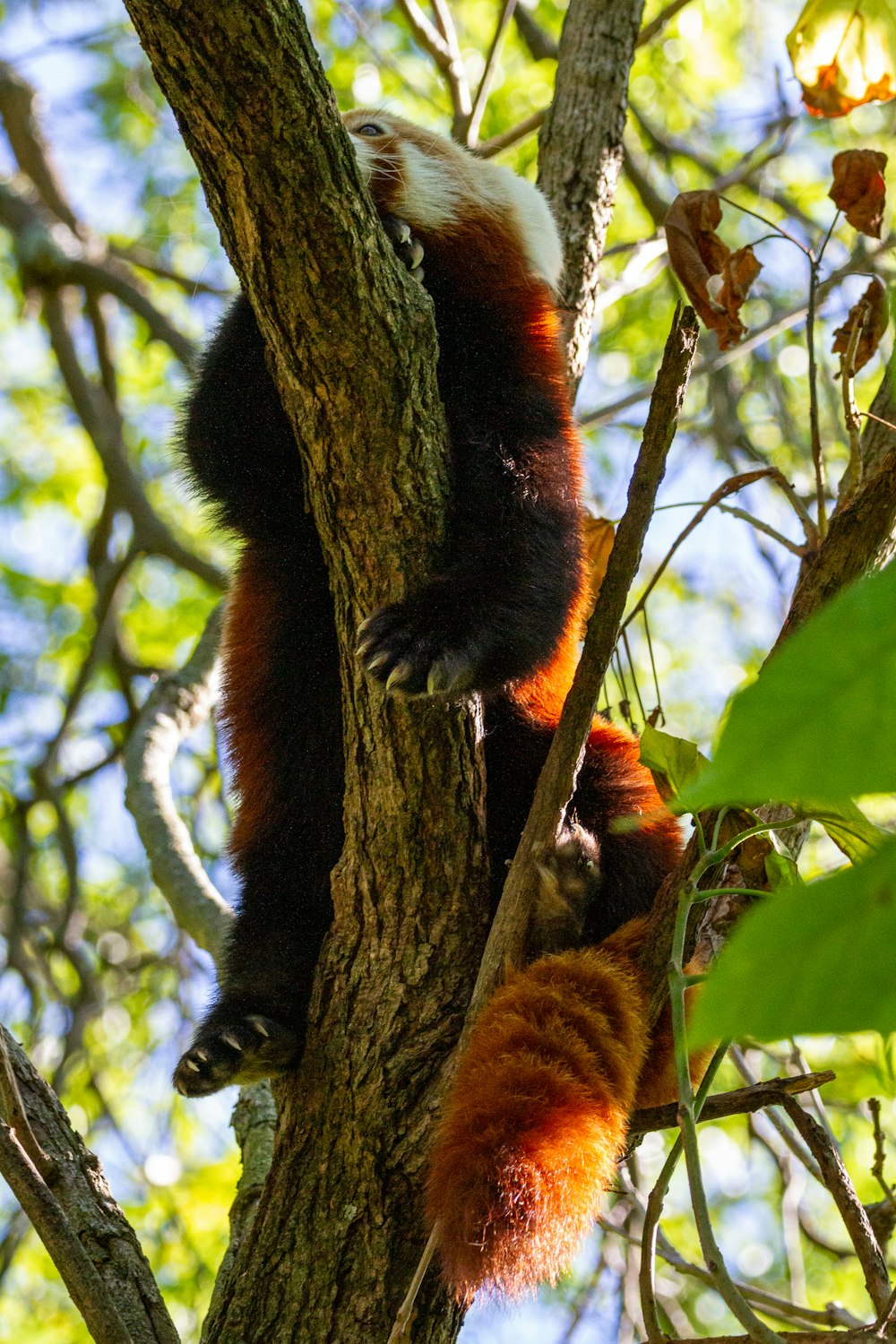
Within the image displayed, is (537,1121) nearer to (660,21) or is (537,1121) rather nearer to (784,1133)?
(784,1133)

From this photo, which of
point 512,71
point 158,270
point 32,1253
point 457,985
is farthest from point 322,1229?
point 512,71

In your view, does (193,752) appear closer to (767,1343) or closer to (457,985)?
(457,985)

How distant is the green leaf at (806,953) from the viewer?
0.59 m

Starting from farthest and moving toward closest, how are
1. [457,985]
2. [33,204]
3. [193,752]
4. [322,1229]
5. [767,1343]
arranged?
1. [33,204]
2. [193,752]
3. [457,985]
4. [322,1229]
5. [767,1343]

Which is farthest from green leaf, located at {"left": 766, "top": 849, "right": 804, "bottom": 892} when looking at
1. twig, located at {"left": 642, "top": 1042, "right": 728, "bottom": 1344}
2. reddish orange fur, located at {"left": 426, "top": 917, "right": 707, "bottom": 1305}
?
reddish orange fur, located at {"left": 426, "top": 917, "right": 707, "bottom": 1305}

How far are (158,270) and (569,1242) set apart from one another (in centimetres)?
451

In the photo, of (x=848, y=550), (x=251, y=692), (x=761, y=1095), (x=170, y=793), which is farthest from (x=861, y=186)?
(x=170, y=793)

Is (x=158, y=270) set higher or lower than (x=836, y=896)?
higher

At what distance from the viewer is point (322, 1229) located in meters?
2.00

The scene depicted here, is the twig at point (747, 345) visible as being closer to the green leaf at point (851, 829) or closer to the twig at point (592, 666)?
the twig at point (592, 666)

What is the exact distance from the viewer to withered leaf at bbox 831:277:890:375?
8.21 ft

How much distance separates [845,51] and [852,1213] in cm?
232

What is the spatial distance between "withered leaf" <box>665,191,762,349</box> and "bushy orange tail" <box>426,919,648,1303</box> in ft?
4.62

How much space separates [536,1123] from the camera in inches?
69.8
